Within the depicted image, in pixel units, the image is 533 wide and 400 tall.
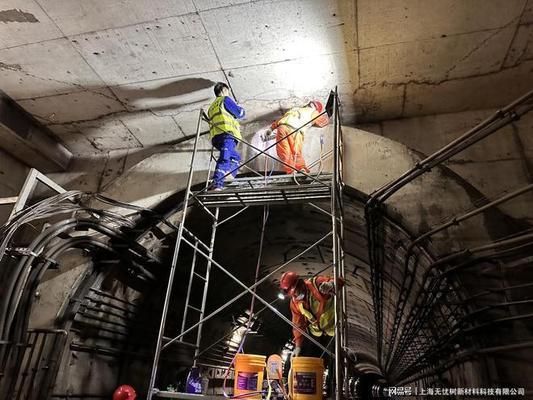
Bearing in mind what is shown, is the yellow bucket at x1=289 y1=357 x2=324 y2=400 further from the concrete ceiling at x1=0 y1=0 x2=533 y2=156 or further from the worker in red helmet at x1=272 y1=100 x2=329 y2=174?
the concrete ceiling at x1=0 y1=0 x2=533 y2=156

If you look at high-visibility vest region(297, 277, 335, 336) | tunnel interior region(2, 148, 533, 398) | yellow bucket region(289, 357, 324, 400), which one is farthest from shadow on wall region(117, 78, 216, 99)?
yellow bucket region(289, 357, 324, 400)

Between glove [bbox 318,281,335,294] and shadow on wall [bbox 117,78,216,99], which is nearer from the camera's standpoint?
glove [bbox 318,281,335,294]

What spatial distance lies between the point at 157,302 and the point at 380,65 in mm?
5249

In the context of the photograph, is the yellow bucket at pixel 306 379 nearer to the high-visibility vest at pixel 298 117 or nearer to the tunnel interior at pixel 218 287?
the tunnel interior at pixel 218 287

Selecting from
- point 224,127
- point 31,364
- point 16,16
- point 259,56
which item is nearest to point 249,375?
point 31,364

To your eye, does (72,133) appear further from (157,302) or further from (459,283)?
(459,283)

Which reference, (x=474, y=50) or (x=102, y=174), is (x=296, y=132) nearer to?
(x=474, y=50)

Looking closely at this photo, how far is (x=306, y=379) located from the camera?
3008 millimetres

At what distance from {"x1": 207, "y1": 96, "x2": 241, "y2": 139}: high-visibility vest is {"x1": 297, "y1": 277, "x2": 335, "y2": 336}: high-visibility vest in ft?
7.59

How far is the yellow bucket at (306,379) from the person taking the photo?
2.96m

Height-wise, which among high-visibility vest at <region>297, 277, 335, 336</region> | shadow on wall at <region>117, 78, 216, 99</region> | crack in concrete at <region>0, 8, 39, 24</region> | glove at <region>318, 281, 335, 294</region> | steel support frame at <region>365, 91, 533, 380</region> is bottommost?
high-visibility vest at <region>297, 277, 335, 336</region>

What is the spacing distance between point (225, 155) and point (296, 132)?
1.06 meters

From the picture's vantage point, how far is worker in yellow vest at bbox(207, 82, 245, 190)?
4.84 meters

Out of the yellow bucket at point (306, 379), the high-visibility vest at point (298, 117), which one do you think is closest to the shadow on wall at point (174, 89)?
the high-visibility vest at point (298, 117)
